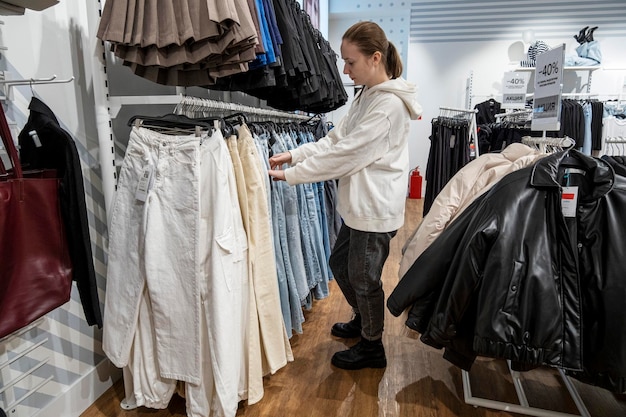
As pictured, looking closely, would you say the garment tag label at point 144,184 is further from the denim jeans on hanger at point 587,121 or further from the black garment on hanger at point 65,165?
the denim jeans on hanger at point 587,121

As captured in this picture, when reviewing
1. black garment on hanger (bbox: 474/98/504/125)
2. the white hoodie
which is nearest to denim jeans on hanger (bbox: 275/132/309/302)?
the white hoodie

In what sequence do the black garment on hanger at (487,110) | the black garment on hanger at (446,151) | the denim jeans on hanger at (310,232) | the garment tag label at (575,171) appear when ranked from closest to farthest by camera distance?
the garment tag label at (575,171), the denim jeans on hanger at (310,232), the black garment on hanger at (446,151), the black garment on hanger at (487,110)

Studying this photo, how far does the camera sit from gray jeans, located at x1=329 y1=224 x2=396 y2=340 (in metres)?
1.97

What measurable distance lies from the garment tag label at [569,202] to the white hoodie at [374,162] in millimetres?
712

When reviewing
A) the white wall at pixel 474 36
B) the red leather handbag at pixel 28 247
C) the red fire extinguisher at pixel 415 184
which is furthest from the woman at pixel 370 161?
the white wall at pixel 474 36

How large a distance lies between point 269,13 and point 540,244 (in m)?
1.58

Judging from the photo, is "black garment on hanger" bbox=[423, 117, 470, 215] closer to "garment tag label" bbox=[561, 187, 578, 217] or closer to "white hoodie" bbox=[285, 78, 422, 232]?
"white hoodie" bbox=[285, 78, 422, 232]

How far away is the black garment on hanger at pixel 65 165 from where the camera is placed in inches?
54.1

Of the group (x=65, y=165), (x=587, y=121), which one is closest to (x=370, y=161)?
(x=65, y=165)

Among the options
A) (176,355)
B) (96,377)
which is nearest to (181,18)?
(176,355)

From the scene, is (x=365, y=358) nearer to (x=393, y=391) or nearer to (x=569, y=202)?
(x=393, y=391)

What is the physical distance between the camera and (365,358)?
215 cm

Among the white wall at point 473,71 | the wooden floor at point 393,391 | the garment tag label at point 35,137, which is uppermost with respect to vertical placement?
the white wall at point 473,71

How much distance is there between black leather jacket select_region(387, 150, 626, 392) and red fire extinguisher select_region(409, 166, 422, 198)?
5977 mm
